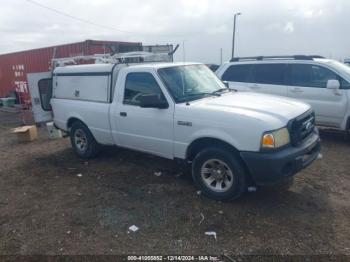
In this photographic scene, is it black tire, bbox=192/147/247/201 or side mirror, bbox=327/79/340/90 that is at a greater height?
side mirror, bbox=327/79/340/90

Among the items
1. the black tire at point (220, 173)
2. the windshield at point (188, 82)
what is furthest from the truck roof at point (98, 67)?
the black tire at point (220, 173)

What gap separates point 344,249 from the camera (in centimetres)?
318

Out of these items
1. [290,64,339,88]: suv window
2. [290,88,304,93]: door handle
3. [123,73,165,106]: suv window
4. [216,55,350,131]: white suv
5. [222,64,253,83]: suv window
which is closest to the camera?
[123,73,165,106]: suv window

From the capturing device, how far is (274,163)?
3643 millimetres

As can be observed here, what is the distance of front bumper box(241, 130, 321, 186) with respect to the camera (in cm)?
366

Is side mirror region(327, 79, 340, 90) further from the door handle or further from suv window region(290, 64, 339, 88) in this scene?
the door handle

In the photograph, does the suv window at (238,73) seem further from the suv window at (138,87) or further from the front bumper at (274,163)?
the front bumper at (274,163)

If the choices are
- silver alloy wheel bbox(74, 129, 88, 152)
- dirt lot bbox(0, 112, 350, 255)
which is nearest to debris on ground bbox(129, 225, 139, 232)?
dirt lot bbox(0, 112, 350, 255)

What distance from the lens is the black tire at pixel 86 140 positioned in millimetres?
6215

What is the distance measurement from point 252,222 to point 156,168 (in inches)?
93.9

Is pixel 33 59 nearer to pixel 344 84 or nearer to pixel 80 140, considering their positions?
pixel 80 140

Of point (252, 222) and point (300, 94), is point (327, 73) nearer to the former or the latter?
point (300, 94)

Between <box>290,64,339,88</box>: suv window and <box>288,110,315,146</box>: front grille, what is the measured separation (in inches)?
111

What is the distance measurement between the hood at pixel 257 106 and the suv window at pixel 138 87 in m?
0.73
